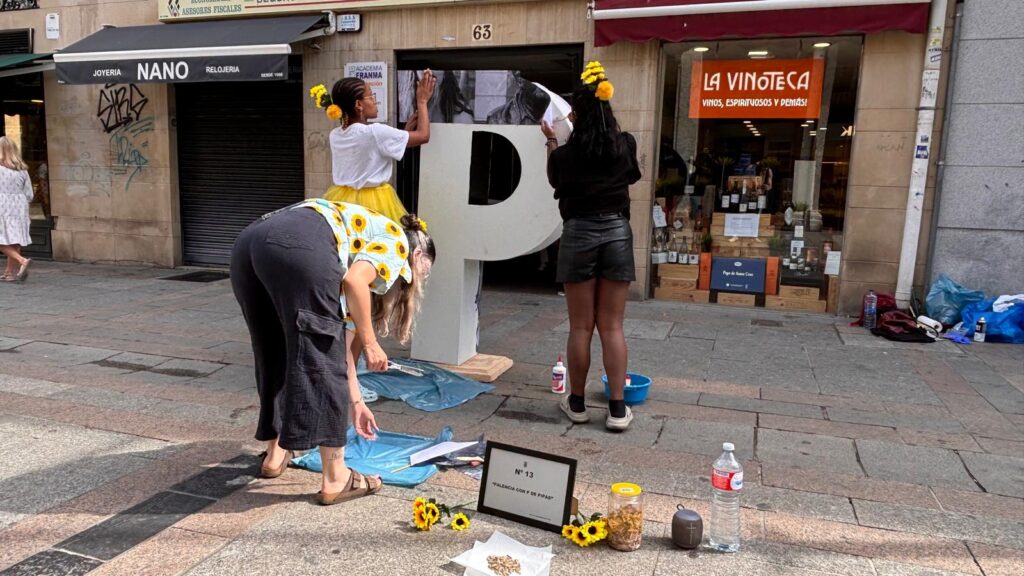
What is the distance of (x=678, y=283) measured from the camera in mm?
8469

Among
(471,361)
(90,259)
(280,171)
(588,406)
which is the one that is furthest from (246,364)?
(90,259)

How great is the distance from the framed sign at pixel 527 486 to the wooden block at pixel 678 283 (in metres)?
5.75

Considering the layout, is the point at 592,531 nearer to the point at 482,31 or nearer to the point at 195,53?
the point at 482,31

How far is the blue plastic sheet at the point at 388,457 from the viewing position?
137 inches

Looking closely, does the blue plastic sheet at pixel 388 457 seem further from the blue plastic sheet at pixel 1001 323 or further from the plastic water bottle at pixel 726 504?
the blue plastic sheet at pixel 1001 323

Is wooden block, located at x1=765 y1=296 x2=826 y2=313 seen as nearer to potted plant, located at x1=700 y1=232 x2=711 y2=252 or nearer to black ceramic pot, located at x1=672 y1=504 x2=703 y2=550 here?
potted plant, located at x1=700 y1=232 x2=711 y2=252

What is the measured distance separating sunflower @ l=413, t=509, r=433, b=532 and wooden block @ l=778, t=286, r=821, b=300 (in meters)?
6.17

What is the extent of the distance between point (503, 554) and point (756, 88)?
6.57 m

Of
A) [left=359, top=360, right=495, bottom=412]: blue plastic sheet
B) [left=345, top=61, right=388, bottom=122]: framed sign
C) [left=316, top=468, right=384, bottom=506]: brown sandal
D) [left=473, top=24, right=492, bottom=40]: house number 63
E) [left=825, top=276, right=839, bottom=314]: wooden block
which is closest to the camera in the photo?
[left=316, top=468, right=384, bottom=506]: brown sandal

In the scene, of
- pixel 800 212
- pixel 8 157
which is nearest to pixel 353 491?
pixel 800 212

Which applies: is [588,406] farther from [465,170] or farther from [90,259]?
[90,259]

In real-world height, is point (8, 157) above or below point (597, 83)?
below

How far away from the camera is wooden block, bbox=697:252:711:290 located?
8375 millimetres

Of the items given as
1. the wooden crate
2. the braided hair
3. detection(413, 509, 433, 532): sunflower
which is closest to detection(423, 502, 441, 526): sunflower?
detection(413, 509, 433, 532): sunflower
